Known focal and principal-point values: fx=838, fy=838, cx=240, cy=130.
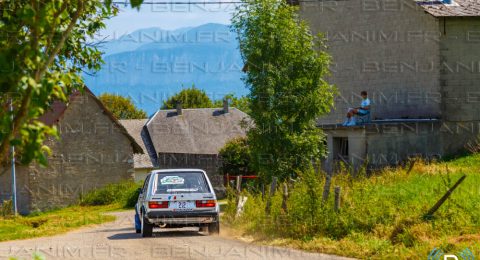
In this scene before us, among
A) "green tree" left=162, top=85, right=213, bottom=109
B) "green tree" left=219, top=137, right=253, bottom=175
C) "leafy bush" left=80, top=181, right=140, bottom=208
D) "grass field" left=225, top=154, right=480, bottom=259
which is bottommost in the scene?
"leafy bush" left=80, top=181, right=140, bottom=208

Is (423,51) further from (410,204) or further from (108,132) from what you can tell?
(108,132)

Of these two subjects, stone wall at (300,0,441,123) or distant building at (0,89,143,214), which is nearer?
stone wall at (300,0,441,123)

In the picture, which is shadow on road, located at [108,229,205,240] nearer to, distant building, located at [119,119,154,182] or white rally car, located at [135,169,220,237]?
white rally car, located at [135,169,220,237]

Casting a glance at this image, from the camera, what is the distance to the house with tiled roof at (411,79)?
33.4m

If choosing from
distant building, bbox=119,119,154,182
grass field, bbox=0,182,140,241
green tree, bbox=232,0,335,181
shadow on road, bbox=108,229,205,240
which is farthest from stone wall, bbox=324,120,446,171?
distant building, bbox=119,119,154,182

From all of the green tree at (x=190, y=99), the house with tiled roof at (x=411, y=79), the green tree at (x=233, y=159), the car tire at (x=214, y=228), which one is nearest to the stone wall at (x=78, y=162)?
the green tree at (x=233, y=159)

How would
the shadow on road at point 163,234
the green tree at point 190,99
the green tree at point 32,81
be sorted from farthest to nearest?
the green tree at point 190,99
the shadow on road at point 163,234
the green tree at point 32,81

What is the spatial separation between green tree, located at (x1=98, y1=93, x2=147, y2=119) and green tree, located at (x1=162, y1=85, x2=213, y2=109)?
164 inches

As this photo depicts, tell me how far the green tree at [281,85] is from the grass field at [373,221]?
29.0 feet

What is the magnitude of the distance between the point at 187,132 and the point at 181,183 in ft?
176

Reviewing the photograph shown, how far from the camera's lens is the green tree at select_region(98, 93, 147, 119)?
343 feet

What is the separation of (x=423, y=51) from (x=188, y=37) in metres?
9.77

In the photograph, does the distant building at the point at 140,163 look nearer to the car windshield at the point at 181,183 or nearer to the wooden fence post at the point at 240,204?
the wooden fence post at the point at 240,204

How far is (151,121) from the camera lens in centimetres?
7525
